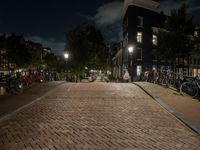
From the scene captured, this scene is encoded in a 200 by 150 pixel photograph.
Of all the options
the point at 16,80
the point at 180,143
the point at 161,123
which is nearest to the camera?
the point at 180,143

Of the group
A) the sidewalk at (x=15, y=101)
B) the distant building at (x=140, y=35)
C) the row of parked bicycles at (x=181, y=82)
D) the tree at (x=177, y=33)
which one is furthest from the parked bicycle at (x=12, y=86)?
the distant building at (x=140, y=35)

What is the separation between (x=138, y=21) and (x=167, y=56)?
12564 millimetres

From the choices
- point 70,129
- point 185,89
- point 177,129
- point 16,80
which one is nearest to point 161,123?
point 177,129

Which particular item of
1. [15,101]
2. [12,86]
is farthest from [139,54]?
[15,101]

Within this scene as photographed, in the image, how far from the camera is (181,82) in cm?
1731

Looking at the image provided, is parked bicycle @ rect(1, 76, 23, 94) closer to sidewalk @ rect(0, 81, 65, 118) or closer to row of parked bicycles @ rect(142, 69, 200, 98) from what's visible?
sidewalk @ rect(0, 81, 65, 118)

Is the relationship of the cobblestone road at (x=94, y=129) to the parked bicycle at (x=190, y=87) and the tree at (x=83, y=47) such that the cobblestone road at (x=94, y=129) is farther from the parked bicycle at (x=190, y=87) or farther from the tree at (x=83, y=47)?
the tree at (x=83, y=47)

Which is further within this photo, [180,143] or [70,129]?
[70,129]

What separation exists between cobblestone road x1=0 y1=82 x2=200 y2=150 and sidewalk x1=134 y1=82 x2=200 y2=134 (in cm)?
30

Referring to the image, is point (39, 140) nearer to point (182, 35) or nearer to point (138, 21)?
point (182, 35)

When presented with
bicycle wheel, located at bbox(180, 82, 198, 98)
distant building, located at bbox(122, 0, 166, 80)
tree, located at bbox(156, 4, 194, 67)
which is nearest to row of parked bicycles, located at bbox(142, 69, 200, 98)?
bicycle wheel, located at bbox(180, 82, 198, 98)

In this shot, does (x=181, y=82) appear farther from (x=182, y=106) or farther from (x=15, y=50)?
(x=15, y=50)

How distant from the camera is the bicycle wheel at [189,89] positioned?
15073 millimetres

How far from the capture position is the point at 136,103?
13.7 metres
